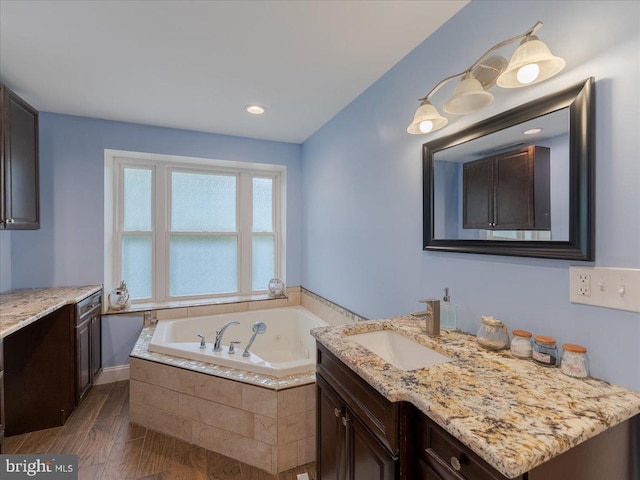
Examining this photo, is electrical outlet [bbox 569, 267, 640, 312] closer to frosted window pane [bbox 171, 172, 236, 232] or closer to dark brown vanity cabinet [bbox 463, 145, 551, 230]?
dark brown vanity cabinet [bbox 463, 145, 551, 230]

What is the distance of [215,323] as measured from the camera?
3.08m

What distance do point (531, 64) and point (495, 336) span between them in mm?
965

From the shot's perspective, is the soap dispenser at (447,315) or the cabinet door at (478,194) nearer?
the cabinet door at (478,194)

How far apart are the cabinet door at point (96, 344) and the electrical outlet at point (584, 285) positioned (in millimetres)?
3228

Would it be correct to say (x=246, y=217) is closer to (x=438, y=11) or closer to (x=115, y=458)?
(x=115, y=458)

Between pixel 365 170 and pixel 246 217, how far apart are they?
1818 mm

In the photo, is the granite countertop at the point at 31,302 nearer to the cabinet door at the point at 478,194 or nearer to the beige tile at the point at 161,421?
the beige tile at the point at 161,421

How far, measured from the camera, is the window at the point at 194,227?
3197 mm

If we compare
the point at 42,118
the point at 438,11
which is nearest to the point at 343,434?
the point at 438,11

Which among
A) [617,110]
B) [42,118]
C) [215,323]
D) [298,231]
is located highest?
[42,118]

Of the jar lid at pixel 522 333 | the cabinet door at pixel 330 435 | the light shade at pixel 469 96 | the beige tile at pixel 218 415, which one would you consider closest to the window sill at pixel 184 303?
the beige tile at pixel 218 415

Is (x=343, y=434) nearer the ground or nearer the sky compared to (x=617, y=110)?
nearer the ground

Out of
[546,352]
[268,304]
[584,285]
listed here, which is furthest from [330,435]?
[268,304]

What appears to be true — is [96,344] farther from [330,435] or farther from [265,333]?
[330,435]
